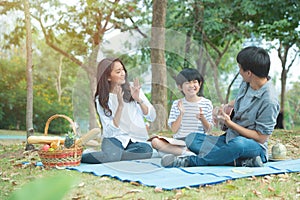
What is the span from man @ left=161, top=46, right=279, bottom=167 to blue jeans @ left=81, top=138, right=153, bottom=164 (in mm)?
272

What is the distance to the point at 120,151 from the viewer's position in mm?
3611

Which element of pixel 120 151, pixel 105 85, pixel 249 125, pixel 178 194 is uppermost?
pixel 105 85

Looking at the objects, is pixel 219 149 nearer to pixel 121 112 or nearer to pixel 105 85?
pixel 121 112

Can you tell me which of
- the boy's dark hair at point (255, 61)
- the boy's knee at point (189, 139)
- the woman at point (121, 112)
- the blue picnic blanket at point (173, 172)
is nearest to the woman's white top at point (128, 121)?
the woman at point (121, 112)

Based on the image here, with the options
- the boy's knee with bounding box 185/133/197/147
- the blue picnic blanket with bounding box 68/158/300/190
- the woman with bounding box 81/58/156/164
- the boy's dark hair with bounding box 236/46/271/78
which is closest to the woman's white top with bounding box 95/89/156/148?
the woman with bounding box 81/58/156/164

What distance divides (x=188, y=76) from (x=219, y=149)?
1.94 feet

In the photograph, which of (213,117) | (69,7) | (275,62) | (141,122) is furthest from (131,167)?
(275,62)

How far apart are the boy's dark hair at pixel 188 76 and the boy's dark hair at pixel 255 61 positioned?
382 millimetres

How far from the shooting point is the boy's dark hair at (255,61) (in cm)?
325

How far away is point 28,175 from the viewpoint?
3365 mm

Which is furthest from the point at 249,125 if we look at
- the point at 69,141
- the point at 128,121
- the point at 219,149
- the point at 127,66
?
the point at 69,141

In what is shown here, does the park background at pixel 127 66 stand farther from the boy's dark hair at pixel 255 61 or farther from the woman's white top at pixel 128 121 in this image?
the boy's dark hair at pixel 255 61

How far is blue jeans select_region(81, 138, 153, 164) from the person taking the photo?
352 centimetres

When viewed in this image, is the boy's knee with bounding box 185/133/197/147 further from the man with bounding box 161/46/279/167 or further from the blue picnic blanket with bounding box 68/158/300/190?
the blue picnic blanket with bounding box 68/158/300/190
